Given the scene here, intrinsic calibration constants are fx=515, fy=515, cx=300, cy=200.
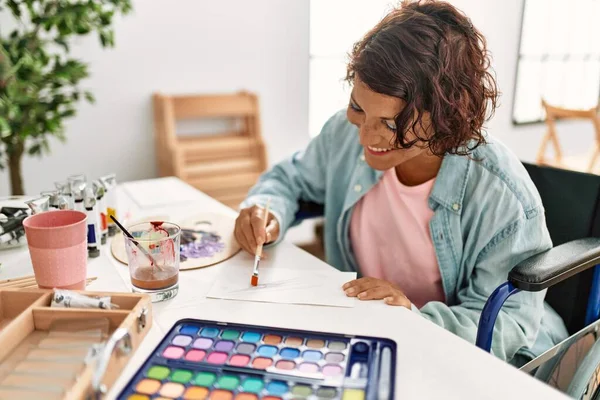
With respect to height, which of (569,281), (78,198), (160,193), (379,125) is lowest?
(569,281)

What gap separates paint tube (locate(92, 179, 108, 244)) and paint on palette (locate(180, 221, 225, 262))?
173mm

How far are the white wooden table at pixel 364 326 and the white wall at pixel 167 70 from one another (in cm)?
163

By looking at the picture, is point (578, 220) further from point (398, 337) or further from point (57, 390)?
point (57, 390)

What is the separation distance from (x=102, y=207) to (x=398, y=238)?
26.7 inches

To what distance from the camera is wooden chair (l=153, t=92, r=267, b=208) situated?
2.62m

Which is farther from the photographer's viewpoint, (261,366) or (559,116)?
(559,116)

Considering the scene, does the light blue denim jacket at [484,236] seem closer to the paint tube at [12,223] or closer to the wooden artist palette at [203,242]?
the wooden artist palette at [203,242]

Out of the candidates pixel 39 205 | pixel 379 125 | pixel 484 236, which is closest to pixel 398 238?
pixel 484 236

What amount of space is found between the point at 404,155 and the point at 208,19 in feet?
6.79

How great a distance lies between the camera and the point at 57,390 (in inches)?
25.3

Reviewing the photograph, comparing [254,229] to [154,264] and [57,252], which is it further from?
[57,252]

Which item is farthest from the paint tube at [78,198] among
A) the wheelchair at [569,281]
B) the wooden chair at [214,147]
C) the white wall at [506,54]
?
the white wall at [506,54]

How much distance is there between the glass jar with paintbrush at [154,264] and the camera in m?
0.88

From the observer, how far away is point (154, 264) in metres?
0.91
